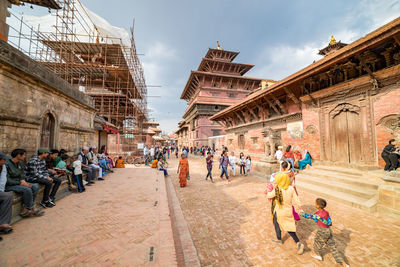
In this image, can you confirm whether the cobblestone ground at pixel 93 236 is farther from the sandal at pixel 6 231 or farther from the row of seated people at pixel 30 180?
the row of seated people at pixel 30 180

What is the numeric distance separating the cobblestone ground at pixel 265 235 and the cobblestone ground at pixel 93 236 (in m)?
0.85

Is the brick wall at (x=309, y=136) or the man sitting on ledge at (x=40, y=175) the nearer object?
the man sitting on ledge at (x=40, y=175)

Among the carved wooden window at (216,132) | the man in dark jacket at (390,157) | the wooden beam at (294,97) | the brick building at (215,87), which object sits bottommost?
the man in dark jacket at (390,157)

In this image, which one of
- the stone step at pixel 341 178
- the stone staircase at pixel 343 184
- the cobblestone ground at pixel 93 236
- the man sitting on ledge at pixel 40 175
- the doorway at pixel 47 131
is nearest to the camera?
the cobblestone ground at pixel 93 236

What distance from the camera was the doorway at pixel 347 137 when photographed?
20.6 feet

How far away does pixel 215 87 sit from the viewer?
27.0 m

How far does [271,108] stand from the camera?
10977mm

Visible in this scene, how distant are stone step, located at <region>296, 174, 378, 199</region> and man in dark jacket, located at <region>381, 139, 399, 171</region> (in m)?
0.92

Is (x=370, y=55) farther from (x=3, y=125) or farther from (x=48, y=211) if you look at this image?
(x=3, y=125)

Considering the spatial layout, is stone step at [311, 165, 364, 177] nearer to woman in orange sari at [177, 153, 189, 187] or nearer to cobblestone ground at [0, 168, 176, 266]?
woman in orange sari at [177, 153, 189, 187]

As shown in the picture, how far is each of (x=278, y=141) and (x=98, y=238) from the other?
9.15 metres

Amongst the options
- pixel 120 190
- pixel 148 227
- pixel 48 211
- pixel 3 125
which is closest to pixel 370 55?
pixel 148 227

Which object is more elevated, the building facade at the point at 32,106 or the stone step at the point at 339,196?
the building facade at the point at 32,106

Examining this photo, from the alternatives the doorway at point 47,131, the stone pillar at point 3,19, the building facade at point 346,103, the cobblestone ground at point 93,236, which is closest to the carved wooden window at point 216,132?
the building facade at point 346,103
